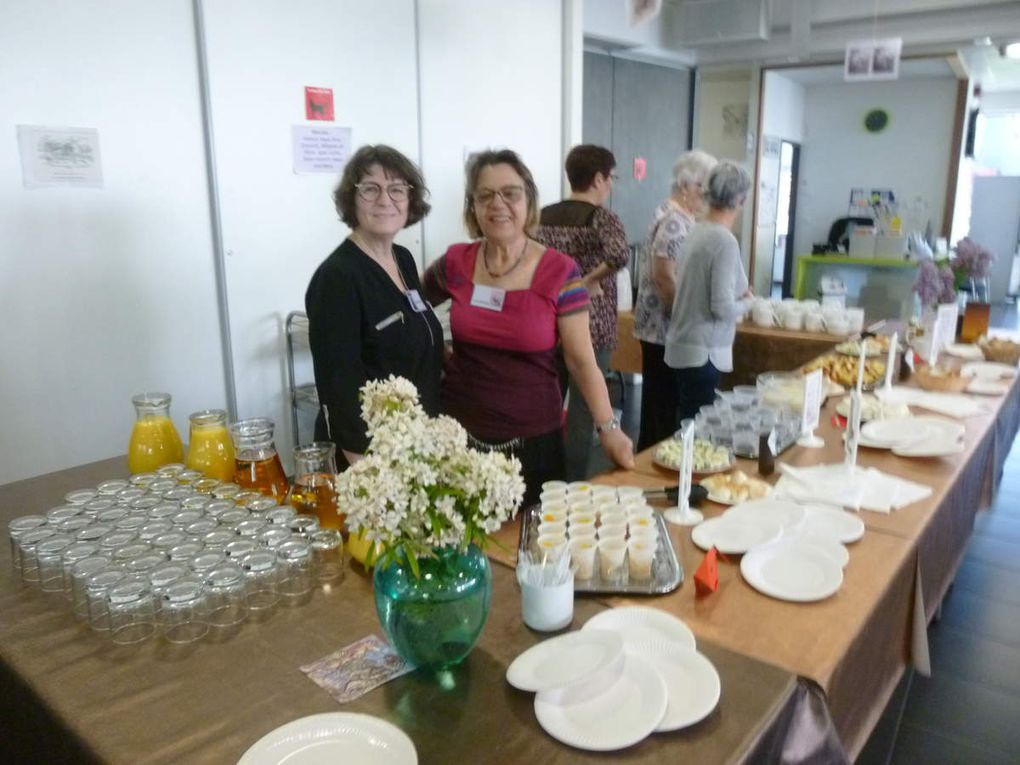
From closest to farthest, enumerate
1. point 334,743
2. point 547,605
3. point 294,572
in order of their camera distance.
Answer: point 334,743 → point 547,605 → point 294,572

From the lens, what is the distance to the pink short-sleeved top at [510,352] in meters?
1.80

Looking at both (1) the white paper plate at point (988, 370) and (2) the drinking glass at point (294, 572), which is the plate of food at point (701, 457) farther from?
(1) the white paper plate at point (988, 370)

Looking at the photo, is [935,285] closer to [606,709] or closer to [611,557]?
[611,557]

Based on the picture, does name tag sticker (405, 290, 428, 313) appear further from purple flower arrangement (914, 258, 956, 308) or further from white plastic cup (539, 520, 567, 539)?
purple flower arrangement (914, 258, 956, 308)

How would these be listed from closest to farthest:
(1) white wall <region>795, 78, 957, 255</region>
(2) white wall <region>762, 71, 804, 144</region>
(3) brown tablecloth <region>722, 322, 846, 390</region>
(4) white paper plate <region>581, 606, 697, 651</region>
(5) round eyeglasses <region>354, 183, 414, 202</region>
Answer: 1. (4) white paper plate <region>581, 606, 697, 651</region>
2. (5) round eyeglasses <region>354, 183, 414, 202</region>
3. (3) brown tablecloth <region>722, 322, 846, 390</region>
4. (2) white wall <region>762, 71, 804, 144</region>
5. (1) white wall <region>795, 78, 957, 255</region>

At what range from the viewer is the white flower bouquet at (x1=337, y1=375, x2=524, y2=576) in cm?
85

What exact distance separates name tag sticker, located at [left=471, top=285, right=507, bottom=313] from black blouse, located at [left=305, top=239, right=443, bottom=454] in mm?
131

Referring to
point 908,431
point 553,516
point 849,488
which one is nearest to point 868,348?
point 908,431

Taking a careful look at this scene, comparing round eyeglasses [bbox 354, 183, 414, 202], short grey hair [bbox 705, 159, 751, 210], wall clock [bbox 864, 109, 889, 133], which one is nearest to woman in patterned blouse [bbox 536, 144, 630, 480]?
short grey hair [bbox 705, 159, 751, 210]

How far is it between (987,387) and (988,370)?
30 cm

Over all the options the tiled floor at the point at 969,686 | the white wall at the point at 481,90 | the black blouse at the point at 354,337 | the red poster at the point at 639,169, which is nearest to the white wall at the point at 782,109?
the red poster at the point at 639,169

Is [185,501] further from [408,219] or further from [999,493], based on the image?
[999,493]

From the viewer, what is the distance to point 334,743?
0.86 meters

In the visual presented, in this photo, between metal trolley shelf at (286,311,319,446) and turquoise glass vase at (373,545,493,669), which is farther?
metal trolley shelf at (286,311,319,446)
